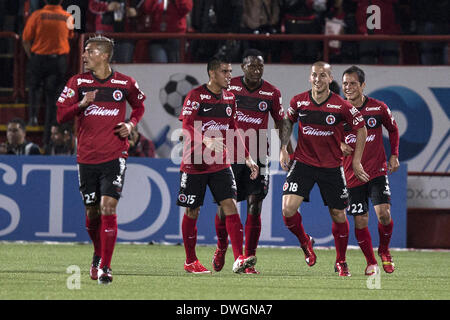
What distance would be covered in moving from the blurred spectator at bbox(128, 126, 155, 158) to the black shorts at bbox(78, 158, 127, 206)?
576 centimetres

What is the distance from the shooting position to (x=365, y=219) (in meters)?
10.9

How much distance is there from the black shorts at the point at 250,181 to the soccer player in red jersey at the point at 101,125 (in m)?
1.79

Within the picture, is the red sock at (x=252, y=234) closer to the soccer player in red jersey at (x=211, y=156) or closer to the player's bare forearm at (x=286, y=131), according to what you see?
the soccer player in red jersey at (x=211, y=156)

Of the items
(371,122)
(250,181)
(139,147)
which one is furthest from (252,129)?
(139,147)

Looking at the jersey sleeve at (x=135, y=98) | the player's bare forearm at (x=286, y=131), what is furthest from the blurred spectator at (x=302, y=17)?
the jersey sleeve at (x=135, y=98)

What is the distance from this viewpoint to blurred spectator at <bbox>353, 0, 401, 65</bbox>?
50.8 feet

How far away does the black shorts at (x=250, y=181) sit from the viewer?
1093 centimetres

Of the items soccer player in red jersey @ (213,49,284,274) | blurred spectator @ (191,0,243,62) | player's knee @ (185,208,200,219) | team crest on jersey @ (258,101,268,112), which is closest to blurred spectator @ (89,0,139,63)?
blurred spectator @ (191,0,243,62)

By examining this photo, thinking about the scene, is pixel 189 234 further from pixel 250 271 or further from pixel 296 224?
pixel 296 224

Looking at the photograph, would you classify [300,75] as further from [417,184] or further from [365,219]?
[365,219]

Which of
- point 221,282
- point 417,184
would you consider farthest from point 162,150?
point 221,282

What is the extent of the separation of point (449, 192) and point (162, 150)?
4.25 meters

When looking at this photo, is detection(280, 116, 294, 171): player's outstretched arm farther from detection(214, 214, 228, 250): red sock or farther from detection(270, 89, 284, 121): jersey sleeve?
detection(214, 214, 228, 250): red sock
